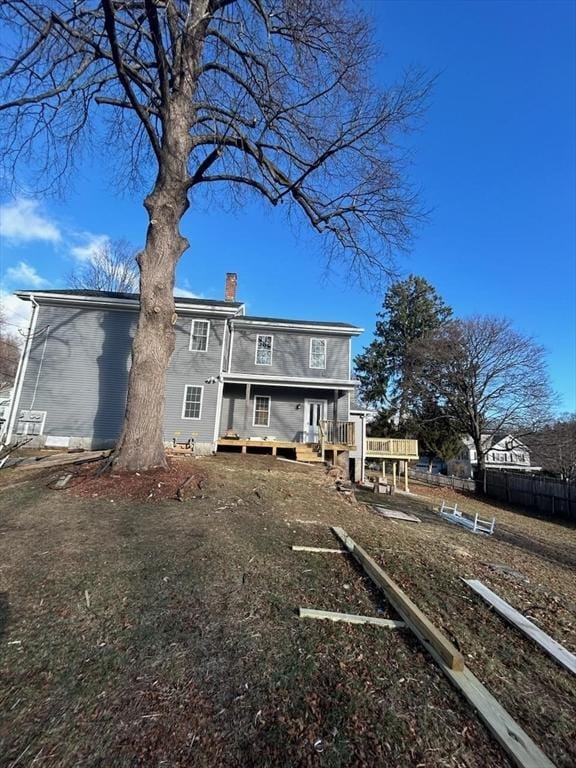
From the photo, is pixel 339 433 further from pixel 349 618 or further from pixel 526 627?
pixel 349 618

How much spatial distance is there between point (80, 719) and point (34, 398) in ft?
50.9

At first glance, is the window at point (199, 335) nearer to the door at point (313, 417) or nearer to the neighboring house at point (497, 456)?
the door at point (313, 417)

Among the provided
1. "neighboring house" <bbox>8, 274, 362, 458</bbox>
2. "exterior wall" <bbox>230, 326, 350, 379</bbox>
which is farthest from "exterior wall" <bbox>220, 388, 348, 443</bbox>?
"exterior wall" <bbox>230, 326, 350, 379</bbox>

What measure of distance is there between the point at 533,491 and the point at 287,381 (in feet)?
41.5

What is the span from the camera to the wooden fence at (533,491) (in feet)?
46.9

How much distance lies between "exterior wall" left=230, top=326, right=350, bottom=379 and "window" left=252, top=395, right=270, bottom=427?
1.24 metres

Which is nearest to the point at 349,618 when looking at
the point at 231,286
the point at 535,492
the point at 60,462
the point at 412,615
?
the point at 412,615

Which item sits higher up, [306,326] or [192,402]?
[306,326]

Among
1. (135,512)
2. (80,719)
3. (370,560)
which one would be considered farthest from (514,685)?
(135,512)

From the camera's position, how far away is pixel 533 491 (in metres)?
16.2

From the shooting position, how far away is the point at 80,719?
1.78 meters

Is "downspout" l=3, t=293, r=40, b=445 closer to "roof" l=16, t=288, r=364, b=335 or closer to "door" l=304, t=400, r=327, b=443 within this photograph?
"roof" l=16, t=288, r=364, b=335

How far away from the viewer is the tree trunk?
702cm

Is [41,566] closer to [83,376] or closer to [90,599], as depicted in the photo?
[90,599]
